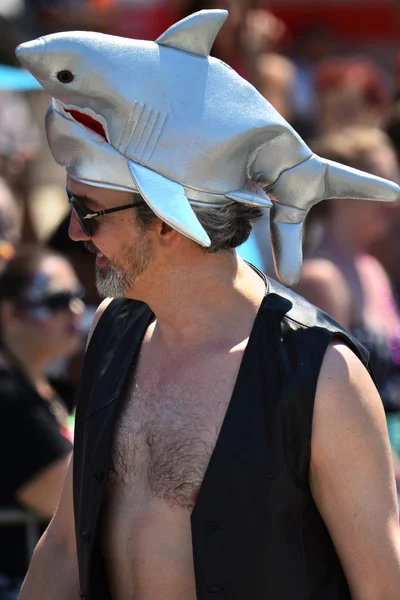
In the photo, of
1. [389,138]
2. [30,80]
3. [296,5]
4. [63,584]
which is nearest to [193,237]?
[63,584]

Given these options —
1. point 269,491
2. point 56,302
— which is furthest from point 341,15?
point 269,491

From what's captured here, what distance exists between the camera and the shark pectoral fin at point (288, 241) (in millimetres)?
2559

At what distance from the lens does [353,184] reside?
2.54m

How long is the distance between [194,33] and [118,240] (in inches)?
21.1

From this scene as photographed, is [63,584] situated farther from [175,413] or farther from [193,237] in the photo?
[193,237]

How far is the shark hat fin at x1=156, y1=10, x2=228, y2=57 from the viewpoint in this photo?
2447 mm

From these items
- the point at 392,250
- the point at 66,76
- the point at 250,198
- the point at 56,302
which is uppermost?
the point at 66,76

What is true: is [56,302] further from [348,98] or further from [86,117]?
[348,98]

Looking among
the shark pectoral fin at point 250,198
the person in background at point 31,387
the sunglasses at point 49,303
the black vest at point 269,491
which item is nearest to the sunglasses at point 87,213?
the shark pectoral fin at point 250,198

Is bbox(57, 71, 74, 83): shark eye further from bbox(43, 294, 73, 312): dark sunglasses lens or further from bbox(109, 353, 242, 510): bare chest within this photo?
bbox(43, 294, 73, 312): dark sunglasses lens

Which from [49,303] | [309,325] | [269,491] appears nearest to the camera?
[269,491]

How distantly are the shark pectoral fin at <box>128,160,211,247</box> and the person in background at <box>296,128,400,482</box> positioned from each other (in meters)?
2.16

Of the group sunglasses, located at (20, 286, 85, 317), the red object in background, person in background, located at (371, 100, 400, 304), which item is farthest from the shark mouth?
the red object in background

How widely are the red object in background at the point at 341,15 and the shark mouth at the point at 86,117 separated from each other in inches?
277
